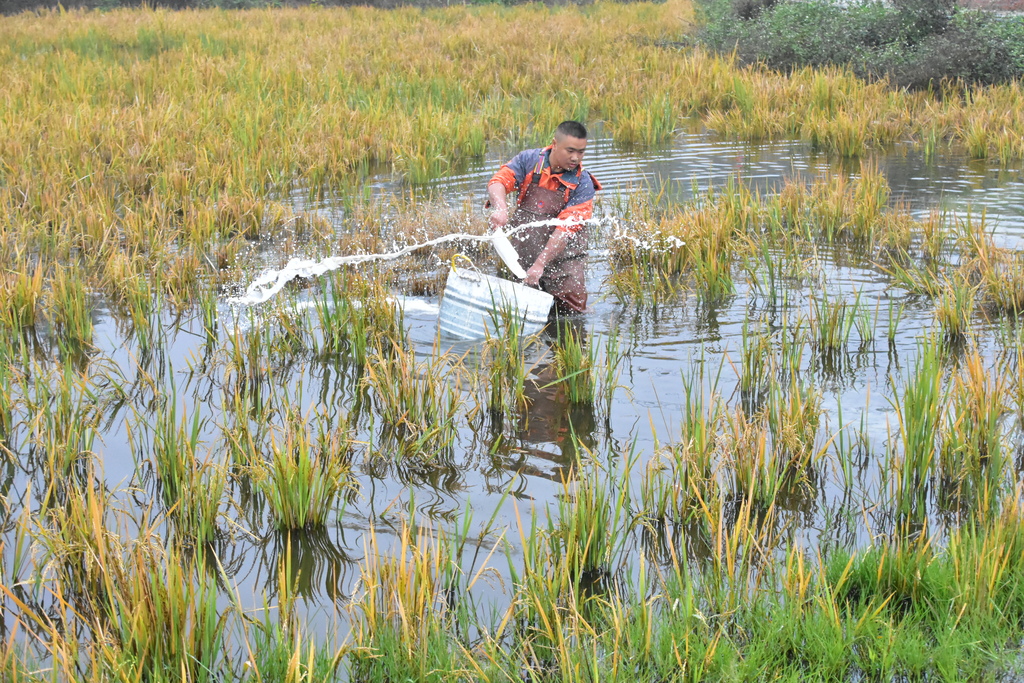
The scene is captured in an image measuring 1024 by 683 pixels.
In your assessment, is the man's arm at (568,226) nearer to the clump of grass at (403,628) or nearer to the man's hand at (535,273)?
the man's hand at (535,273)

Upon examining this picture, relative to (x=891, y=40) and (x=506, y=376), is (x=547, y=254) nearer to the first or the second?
(x=506, y=376)

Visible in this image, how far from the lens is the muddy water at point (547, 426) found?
9.44 ft

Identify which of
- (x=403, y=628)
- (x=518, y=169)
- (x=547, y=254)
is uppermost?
(x=518, y=169)

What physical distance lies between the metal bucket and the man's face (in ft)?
2.71

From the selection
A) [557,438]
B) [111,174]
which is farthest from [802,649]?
[111,174]

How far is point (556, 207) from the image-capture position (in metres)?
5.26

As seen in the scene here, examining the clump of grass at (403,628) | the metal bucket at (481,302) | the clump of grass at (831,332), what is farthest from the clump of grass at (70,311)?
the clump of grass at (831,332)

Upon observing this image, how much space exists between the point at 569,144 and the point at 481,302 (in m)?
0.97

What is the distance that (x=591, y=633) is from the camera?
2367mm

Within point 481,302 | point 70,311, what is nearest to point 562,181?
point 481,302

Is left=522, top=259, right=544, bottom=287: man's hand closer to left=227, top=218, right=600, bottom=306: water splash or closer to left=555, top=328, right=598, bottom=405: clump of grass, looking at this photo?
left=227, top=218, right=600, bottom=306: water splash

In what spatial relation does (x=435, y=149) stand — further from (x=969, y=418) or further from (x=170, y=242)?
(x=969, y=418)

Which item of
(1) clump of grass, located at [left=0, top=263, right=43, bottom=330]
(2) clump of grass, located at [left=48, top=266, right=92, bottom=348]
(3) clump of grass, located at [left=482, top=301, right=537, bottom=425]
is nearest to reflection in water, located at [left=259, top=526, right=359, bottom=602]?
(3) clump of grass, located at [left=482, top=301, right=537, bottom=425]

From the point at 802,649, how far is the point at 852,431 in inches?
58.0
